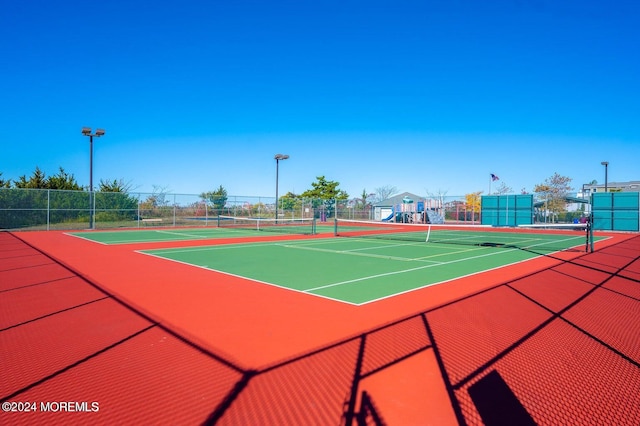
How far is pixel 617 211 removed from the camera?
30500mm

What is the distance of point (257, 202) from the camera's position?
129ft

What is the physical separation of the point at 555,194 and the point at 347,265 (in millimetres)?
46411

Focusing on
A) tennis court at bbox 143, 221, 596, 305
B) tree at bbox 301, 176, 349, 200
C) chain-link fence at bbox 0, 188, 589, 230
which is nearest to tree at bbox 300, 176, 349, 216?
tree at bbox 301, 176, 349, 200

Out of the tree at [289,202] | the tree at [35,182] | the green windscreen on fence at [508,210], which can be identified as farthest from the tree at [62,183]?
the green windscreen on fence at [508,210]

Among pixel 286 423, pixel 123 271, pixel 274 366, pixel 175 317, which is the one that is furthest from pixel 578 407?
pixel 123 271

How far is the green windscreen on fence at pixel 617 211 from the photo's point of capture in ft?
97.8

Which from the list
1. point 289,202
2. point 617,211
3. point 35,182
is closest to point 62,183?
point 35,182

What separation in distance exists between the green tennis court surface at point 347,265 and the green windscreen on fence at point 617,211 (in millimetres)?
21986

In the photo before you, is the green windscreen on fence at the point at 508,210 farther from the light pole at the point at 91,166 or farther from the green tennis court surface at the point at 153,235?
the light pole at the point at 91,166

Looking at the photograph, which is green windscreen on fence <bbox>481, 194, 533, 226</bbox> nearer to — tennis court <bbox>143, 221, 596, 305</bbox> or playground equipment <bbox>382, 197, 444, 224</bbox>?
playground equipment <bbox>382, 197, 444, 224</bbox>

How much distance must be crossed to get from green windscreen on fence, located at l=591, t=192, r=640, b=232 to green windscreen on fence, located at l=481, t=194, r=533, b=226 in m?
5.00

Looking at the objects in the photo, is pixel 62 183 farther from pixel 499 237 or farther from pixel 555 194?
pixel 555 194

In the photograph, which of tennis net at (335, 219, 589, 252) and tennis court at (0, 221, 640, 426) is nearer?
tennis court at (0, 221, 640, 426)

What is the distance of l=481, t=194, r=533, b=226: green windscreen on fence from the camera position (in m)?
34.7
